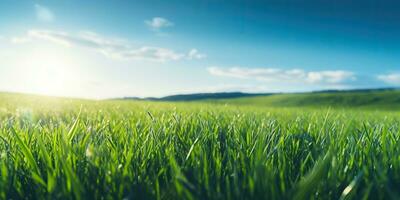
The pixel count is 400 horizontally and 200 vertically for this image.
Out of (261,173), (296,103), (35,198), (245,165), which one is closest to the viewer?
(261,173)

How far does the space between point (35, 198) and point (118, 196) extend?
0.35m

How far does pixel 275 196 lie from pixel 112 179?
0.51 meters

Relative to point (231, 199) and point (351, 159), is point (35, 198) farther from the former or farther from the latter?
point (351, 159)

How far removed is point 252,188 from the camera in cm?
92

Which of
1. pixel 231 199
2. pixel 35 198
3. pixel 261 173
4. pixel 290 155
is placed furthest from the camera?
pixel 290 155

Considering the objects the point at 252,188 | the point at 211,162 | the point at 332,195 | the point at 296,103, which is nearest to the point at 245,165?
the point at 211,162

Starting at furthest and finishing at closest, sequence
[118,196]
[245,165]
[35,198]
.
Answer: [245,165] → [35,198] → [118,196]

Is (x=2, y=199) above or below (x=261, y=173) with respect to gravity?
below

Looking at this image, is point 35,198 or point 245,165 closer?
point 35,198

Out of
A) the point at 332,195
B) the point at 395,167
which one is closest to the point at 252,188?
the point at 332,195

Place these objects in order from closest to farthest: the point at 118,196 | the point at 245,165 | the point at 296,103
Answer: the point at 118,196 < the point at 245,165 < the point at 296,103

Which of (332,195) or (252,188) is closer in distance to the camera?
(252,188)

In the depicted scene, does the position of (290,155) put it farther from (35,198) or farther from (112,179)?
(35,198)

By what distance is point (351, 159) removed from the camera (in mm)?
1396
